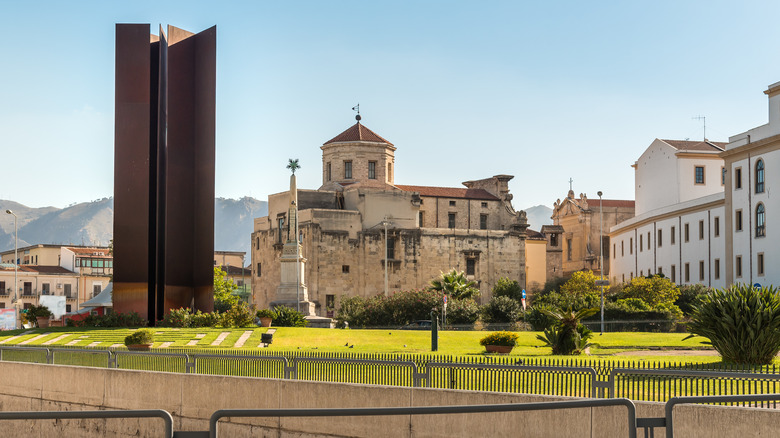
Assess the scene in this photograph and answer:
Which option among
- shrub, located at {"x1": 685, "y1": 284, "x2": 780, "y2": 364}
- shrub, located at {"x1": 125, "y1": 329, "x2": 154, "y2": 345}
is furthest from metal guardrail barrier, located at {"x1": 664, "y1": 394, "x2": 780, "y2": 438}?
shrub, located at {"x1": 125, "y1": 329, "x2": 154, "y2": 345}

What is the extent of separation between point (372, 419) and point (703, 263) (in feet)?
229

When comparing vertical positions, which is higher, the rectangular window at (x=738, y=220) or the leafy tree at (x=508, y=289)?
the rectangular window at (x=738, y=220)

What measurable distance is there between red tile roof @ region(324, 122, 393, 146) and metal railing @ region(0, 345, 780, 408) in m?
77.8

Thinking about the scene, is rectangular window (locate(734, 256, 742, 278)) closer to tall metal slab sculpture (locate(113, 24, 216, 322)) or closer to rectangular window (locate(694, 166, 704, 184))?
rectangular window (locate(694, 166, 704, 184))

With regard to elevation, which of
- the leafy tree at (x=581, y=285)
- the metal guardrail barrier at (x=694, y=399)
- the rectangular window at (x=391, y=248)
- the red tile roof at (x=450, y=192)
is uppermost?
the red tile roof at (x=450, y=192)

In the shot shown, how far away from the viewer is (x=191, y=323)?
1839 inches

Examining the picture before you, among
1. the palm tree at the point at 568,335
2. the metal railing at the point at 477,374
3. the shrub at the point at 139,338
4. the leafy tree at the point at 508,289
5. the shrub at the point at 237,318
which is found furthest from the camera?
the leafy tree at the point at 508,289

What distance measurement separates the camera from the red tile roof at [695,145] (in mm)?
92000

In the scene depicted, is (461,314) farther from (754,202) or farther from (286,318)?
(754,202)

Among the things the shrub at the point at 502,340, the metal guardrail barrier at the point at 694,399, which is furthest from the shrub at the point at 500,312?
the metal guardrail barrier at the point at 694,399

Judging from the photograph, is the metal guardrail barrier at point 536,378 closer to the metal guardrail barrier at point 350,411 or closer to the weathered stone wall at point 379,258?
the metal guardrail barrier at point 350,411

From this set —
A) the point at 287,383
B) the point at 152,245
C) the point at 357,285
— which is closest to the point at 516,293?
the point at 357,285

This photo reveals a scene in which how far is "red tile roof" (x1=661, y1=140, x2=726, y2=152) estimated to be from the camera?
92000 mm

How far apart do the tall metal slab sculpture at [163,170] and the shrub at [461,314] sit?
748 inches
